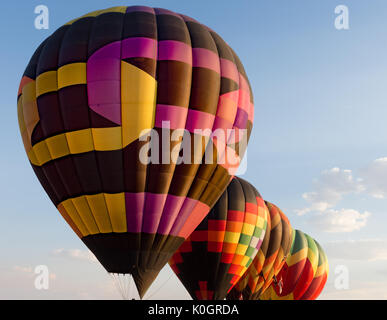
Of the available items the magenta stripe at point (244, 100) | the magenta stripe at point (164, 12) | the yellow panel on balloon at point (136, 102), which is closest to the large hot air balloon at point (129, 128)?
the yellow panel on balloon at point (136, 102)

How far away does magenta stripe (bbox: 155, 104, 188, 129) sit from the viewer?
14258 millimetres

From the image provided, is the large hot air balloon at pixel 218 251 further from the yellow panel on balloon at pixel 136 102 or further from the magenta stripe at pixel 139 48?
the magenta stripe at pixel 139 48

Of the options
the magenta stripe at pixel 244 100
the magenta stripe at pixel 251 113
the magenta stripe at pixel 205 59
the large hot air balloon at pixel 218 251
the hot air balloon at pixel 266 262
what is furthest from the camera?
the hot air balloon at pixel 266 262

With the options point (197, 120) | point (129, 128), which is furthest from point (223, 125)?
point (129, 128)

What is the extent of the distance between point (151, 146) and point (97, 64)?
249cm

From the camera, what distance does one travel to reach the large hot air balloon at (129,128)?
46.6 ft

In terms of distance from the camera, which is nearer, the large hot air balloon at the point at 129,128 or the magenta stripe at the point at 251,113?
the large hot air balloon at the point at 129,128

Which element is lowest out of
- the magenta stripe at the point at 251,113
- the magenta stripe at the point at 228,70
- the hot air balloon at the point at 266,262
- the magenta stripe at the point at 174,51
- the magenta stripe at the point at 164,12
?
the hot air balloon at the point at 266,262

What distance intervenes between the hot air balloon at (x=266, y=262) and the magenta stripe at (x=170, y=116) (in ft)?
35.3

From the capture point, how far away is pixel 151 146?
14.2 meters

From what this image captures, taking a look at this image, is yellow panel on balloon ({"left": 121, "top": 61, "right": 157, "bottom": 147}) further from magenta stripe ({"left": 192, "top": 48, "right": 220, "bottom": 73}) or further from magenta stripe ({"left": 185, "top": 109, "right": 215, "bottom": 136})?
magenta stripe ({"left": 192, "top": 48, "right": 220, "bottom": 73})

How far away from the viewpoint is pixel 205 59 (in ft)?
49.6
